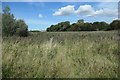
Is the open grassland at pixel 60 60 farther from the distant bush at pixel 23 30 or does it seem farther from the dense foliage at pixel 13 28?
the dense foliage at pixel 13 28

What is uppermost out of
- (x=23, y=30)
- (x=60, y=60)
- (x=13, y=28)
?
(x=13, y=28)

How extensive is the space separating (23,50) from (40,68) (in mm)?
1298

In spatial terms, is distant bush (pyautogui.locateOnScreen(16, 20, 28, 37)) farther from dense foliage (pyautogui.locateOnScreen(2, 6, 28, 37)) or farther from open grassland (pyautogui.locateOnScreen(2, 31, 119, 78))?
open grassland (pyautogui.locateOnScreen(2, 31, 119, 78))

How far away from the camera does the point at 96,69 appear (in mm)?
4949

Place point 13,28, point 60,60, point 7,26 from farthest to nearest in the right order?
point 13,28
point 7,26
point 60,60

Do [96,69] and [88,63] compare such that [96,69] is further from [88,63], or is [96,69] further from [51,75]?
[51,75]

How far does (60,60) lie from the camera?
17.6 ft

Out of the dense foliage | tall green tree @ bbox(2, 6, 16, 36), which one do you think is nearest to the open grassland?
the dense foliage

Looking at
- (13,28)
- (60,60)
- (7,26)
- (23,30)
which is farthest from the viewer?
(13,28)

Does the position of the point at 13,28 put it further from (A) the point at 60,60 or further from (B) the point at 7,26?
(A) the point at 60,60

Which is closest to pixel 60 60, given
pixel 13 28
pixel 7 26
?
pixel 7 26

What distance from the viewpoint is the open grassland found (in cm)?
480

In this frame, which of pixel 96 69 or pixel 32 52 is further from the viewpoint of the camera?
pixel 32 52

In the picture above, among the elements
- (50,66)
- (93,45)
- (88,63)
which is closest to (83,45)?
(93,45)
